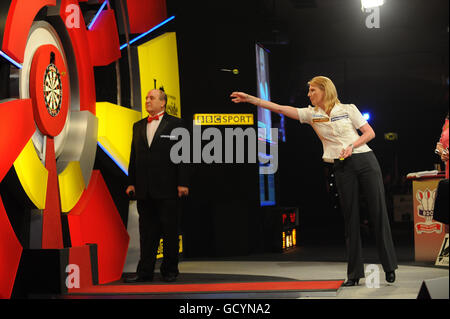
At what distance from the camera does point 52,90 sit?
14.9 feet

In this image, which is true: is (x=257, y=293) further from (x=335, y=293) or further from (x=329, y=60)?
(x=329, y=60)

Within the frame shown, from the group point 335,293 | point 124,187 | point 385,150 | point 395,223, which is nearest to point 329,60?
point 385,150

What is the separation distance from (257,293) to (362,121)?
142 cm

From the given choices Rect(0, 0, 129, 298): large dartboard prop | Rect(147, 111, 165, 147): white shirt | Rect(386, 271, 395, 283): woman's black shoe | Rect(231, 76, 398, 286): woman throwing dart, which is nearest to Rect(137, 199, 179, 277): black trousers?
Rect(0, 0, 129, 298): large dartboard prop

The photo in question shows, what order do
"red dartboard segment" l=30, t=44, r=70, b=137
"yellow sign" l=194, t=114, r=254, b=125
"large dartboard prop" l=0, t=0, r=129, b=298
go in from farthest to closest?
"yellow sign" l=194, t=114, r=254, b=125
"red dartboard segment" l=30, t=44, r=70, b=137
"large dartboard prop" l=0, t=0, r=129, b=298

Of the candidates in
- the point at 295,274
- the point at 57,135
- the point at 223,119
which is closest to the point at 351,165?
the point at 295,274

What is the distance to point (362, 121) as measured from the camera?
15.4ft

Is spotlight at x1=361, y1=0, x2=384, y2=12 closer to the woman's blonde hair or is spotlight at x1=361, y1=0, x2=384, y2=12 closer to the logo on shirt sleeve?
the woman's blonde hair

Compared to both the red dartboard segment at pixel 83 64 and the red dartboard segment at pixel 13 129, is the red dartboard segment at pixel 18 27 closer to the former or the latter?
the red dartboard segment at pixel 13 129

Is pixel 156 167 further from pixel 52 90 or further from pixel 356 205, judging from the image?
pixel 356 205

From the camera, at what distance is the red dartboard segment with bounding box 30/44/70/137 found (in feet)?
14.0

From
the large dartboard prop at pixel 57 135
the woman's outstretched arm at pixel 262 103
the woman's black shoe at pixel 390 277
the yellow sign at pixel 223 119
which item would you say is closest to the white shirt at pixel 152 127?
the large dartboard prop at pixel 57 135

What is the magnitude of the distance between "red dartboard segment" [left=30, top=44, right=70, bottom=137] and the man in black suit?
0.61 metres

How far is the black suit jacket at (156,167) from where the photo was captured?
495 cm
